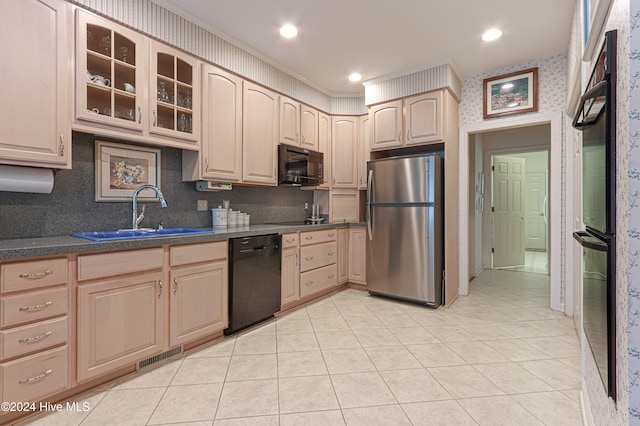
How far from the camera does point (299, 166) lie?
11.7 feet

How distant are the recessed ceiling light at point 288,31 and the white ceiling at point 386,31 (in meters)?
0.05

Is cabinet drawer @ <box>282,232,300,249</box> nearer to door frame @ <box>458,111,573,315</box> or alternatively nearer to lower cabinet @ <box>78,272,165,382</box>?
lower cabinet @ <box>78,272,165,382</box>

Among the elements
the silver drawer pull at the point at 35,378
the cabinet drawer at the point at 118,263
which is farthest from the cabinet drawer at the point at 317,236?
the silver drawer pull at the point at 35,378

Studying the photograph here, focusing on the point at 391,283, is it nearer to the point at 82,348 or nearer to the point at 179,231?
the point at 179,231

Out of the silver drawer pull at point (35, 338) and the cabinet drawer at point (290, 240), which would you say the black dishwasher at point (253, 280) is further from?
the silver drawer pull at point (35, 338)

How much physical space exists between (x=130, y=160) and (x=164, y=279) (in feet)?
3.40

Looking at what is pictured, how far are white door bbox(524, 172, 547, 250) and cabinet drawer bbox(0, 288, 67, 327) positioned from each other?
8.57 m

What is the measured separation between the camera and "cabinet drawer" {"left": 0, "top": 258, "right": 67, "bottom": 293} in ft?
4.80

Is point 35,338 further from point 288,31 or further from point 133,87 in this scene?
point 288,31

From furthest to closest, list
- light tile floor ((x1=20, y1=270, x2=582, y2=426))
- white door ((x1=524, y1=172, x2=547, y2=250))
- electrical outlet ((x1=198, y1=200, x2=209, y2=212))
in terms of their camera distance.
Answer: white door ((x1=524, y1=172, x2=547, y2=250))
electrical outlet ((x1=198, y1=200, x2=209, y2=212))
light tile floor ((x1=20, y1=270, x2=582, y2=426))

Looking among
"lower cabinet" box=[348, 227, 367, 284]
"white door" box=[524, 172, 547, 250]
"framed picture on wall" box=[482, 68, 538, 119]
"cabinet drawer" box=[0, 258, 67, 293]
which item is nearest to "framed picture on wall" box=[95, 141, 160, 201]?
"cabinet drawer" box=[0, 258, 67, 293]

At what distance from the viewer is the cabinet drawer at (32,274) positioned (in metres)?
1.46

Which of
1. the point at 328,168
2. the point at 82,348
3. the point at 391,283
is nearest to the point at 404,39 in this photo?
the point at 328,168

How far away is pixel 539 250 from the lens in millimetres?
7391
